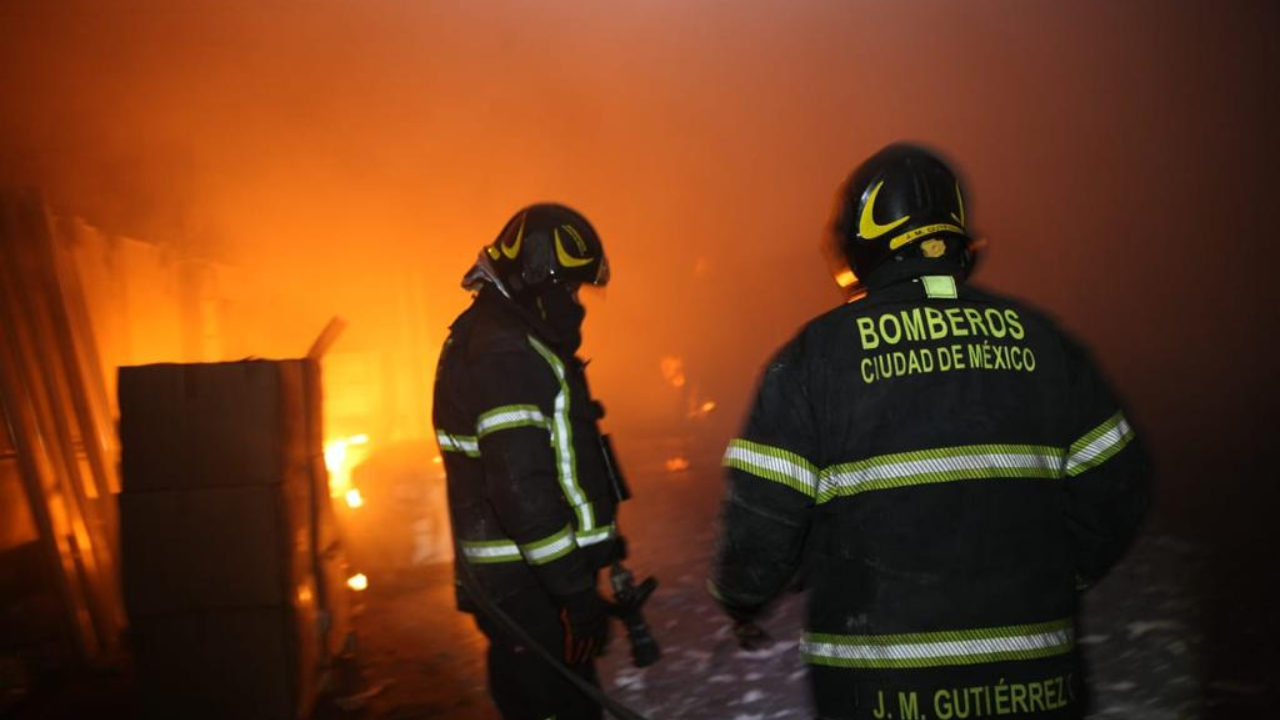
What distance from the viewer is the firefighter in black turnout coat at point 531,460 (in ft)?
6.87

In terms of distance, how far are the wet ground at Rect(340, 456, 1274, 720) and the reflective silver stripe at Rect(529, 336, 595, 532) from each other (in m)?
1.72

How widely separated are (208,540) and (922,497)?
3.04m

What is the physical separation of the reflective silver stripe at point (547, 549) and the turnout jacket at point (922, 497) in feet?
2.54

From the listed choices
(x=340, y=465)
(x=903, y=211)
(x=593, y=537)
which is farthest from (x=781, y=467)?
(x=340, y=465)

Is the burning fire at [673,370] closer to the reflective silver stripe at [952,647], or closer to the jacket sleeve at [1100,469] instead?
the jacket sleeve at [1100,469]

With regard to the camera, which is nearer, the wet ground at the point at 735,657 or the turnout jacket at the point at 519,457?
the turnout jacket at the point at 519,457

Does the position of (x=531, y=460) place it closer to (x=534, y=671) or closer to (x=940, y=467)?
(x=534, y=671)

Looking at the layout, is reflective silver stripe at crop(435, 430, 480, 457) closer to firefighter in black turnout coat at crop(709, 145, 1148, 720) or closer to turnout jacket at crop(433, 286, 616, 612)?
turnout jacket at crop(433, 286, 616, 612)

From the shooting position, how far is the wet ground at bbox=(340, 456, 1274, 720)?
333 cm

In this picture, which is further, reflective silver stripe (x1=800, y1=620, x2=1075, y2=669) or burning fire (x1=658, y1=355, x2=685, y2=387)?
burning fire (x1=658, y1=355, x2=685, y2=387)

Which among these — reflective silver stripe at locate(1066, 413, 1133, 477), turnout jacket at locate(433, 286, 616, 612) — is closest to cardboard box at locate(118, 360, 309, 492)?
turnout jacket at locate(433, 286, 616, 612)

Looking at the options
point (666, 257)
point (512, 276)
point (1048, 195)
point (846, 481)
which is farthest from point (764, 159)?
point (846, 481)

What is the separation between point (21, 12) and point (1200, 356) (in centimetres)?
1869

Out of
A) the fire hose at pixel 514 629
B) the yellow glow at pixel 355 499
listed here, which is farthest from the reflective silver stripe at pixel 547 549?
the yellow glow at pixel 355 499
